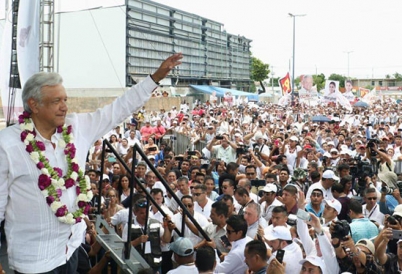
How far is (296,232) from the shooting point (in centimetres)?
542

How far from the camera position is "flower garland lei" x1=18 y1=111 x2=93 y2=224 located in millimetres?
2490

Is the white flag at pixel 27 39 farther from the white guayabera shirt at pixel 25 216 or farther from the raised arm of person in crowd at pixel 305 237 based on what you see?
the white guayabera shirt at pixel 25 216

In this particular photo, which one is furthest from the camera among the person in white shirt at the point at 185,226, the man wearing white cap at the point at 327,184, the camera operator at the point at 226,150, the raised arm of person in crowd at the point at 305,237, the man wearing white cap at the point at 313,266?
the camera operator at the point at 226,150

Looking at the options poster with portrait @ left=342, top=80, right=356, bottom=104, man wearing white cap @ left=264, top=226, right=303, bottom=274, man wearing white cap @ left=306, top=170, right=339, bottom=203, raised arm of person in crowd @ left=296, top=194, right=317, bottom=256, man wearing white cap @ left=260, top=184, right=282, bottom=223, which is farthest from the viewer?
poster with portrait @ left=342, top=80, right=356, bottom=104

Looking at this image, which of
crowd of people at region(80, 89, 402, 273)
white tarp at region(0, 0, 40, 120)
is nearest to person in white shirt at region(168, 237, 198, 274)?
crowd of people at region(80, 89, 402, 273)

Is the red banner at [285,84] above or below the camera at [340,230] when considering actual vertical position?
above

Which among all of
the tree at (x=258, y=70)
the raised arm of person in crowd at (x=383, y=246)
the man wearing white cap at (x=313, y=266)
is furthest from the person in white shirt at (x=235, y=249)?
the tree at (x=258, y=70)

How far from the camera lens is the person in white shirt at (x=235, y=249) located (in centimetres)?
478

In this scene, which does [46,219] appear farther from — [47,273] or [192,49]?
[192,49]

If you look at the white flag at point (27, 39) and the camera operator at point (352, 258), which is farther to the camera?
the white flag at point (27, 39)

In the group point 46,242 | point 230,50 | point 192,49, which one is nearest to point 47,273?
point 46,242

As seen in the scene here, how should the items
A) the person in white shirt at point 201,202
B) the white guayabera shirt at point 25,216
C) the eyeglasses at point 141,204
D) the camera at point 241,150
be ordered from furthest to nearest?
the camera at point 241,150 → the person in white shirt at point 201,202 → the eyeglasses at point 141,204 → the white guayabera shirt at point 25,216

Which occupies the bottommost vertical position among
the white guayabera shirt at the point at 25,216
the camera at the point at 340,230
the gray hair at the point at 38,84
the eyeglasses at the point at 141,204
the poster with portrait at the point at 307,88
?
the eyeglasses at the point at 141,204

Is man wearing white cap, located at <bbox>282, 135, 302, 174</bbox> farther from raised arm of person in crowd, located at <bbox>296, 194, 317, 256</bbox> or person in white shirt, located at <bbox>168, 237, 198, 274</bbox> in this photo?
person in white shirt, located at <bbox>168, 237, 198, 274</bbox>
